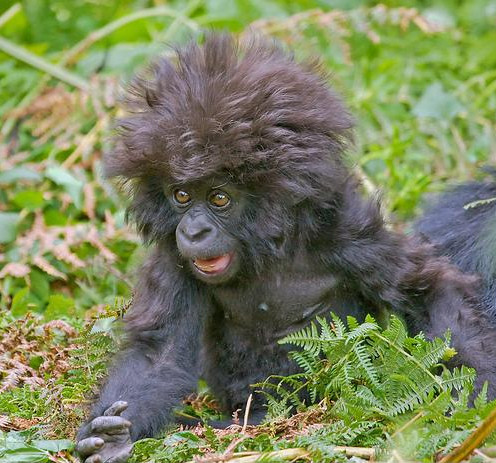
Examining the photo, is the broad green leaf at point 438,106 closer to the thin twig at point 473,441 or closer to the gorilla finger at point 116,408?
the gorilla finger at point 116,408

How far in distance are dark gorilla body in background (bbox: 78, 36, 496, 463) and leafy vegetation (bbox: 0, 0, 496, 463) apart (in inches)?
8.6

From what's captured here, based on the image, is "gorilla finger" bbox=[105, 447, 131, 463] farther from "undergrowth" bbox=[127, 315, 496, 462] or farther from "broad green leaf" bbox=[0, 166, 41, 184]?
"broad green leaf" bbox=[0, 166, 41, 184]

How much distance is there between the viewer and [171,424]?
4691 mm

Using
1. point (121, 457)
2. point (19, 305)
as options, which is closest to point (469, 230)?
point (121, 457)

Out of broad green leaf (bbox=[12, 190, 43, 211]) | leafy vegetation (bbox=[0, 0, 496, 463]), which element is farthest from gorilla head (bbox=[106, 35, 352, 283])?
broad green leaf (bbox=[12, 190, 43, 211])

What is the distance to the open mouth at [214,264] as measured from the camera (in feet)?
15.3

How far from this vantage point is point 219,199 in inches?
181

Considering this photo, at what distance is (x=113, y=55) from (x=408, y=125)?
2.50 m

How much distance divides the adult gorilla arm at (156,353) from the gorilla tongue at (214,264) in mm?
295

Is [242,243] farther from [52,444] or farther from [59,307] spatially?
[59,307]

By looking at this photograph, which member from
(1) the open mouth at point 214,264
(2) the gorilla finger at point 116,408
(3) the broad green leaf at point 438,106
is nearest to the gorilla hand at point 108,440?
(2) the gorilla finger at point 116,408

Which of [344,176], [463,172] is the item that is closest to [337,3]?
[463,172]

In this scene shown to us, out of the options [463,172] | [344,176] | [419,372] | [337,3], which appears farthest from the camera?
[337,3]

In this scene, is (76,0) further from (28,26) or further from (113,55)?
(113,55)
